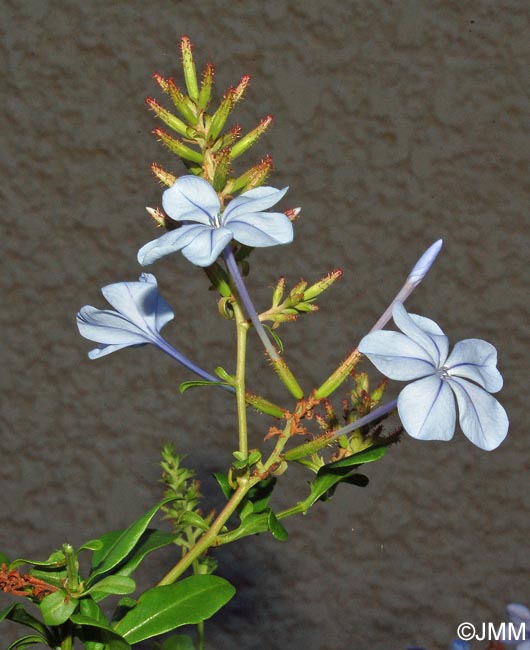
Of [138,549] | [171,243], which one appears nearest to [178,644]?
[138,549]

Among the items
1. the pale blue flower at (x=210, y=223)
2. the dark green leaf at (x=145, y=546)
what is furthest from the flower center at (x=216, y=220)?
the dark green leaf at (x=145, y=546)

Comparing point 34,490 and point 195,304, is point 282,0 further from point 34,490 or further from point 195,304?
point 34,490

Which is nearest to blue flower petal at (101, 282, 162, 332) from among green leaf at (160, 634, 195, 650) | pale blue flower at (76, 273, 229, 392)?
pale blue flower at (76, 273, 229, 392)

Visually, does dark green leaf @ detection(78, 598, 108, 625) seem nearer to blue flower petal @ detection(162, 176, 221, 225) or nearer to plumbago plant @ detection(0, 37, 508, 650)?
plumbago plant @ detection(0, 37, 508, 650)

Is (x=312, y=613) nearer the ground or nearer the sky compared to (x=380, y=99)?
nearer the ground

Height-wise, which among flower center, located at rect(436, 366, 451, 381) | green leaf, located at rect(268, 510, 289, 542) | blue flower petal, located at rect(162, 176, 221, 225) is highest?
blue flower petal, located at rect(162, 176, 221, 225)

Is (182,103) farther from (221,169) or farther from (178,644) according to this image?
(178,644)

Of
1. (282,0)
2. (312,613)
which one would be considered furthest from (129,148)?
(312,613)

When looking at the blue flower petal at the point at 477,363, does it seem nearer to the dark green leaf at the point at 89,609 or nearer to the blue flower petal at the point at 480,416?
the blue flower petal at the point at 480,416
